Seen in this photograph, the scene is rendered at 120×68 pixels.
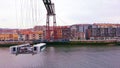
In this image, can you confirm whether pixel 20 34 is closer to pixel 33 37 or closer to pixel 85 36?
pixel 33 37

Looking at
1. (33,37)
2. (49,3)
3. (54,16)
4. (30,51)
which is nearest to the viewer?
(30,51)

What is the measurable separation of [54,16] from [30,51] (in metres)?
25.4

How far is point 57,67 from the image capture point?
699 inches

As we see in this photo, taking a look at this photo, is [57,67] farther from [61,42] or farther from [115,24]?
[115,24]

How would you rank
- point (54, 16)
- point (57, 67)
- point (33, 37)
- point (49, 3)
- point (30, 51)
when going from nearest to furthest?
point (57, 67) → point (30, 51) → point (49, 3) → point (54, 16) → point (33, 37)

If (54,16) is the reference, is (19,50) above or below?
below

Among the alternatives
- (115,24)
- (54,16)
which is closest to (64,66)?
(54,16)

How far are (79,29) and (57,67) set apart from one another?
63997 millimetres

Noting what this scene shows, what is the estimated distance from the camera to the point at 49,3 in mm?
39688

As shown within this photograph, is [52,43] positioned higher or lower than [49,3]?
lower

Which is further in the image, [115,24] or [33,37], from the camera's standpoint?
[115,24]

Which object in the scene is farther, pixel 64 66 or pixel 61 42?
pixel 61 42

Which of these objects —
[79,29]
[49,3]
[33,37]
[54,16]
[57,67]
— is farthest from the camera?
[79,29]

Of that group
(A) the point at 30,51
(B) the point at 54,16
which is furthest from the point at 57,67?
(B) the point at 54,16
